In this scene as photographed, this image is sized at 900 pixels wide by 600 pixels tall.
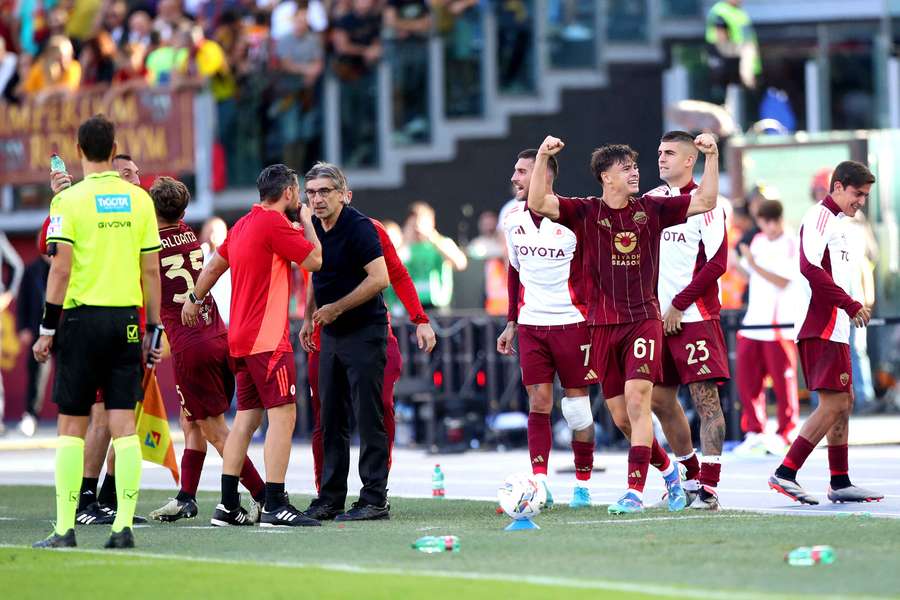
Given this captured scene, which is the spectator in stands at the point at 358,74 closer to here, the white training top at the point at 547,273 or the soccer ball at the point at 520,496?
the white training top at the point at 547,273

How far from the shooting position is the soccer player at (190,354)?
12.2 metres

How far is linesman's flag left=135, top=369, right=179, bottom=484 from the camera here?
1279cm

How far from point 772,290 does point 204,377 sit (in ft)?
23.0

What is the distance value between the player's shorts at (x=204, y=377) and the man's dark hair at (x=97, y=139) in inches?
88.1

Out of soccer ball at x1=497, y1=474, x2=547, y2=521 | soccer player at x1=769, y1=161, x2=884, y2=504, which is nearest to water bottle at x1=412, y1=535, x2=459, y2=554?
soccer ball at x1=497, y1=474, x2=547, y2=521

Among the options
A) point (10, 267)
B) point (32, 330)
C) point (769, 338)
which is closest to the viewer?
point (769, 338)

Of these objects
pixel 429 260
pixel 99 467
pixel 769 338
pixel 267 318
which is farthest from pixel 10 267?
pixel 267 318

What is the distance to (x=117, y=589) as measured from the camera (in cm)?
849

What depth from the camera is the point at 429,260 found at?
21266 millimetres

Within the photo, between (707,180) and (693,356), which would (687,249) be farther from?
(707,180)

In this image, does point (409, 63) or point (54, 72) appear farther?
point (54, 72)

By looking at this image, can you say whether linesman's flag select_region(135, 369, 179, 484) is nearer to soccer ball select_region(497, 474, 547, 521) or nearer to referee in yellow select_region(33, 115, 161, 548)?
referee in yellow select_region(33, 115, 161, 548)

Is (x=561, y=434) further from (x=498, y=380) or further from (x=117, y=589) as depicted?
(x=117, y=589)

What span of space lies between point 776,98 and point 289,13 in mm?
6540
